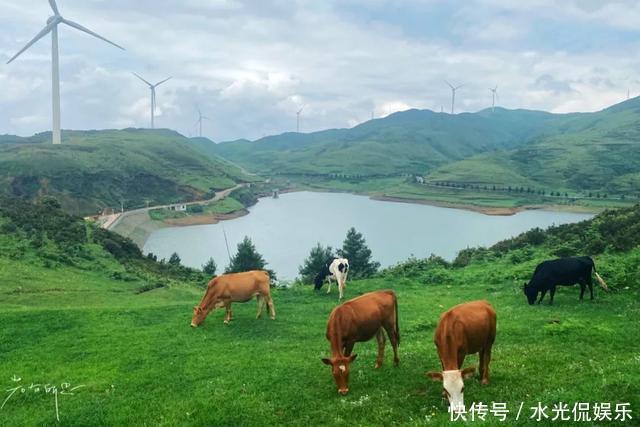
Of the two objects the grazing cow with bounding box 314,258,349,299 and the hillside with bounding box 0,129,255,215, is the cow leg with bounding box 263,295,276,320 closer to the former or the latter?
the grazing cow with bounding box 314,258,349,299

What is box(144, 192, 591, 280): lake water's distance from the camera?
276 ft

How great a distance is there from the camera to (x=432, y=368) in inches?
457

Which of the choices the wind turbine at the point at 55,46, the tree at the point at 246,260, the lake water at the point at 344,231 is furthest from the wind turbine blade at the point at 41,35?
the tree at the point at 246,260

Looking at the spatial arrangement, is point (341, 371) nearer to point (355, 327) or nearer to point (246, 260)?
point (355, 327)

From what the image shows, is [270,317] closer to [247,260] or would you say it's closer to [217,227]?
[247,260]

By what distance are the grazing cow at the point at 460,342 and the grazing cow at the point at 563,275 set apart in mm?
9900

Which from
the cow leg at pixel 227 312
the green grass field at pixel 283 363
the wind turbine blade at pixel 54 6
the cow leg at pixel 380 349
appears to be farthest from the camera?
the wind turbine blade at pixel 54 6

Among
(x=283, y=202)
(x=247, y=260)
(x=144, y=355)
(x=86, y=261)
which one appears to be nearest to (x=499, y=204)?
(x=283, y=202)

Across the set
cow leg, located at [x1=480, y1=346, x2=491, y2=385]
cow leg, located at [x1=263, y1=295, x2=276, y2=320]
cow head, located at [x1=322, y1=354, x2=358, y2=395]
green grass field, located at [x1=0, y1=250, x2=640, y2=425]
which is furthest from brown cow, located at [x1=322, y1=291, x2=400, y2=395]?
cow leg, located at [x1=263, y1=295, x2=276, y2=320]

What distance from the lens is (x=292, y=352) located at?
13.9 metres

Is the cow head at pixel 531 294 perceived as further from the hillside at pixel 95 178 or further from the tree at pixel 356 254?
the hillside at pixel 95 178

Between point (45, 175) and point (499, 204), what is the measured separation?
123 metres

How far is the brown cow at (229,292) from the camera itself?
1794 centimetres

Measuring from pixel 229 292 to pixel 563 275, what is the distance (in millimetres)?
11939
